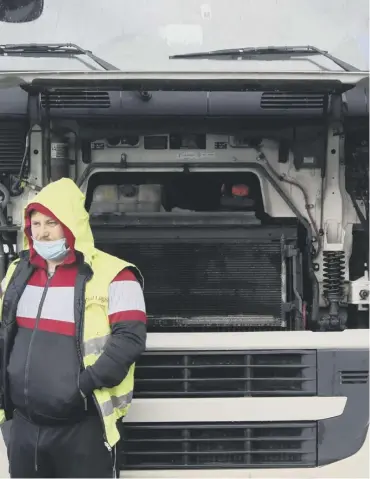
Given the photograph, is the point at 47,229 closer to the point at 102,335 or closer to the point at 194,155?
the point at 102,335

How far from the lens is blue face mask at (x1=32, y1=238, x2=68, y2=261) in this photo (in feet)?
9.82

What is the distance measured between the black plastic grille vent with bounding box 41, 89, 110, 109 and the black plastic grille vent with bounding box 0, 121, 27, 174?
28 cm

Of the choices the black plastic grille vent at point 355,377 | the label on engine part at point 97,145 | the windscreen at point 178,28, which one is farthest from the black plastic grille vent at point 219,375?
the windscreen at point 178,28

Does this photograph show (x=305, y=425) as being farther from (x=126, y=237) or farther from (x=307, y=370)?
(x=126, y=237)

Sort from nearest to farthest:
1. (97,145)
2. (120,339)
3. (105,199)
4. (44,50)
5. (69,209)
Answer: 1. (120,339)
2. (69,209)
3. (44,50)
4. (97,145)
5. (105,199)

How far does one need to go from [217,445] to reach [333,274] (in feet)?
3.82

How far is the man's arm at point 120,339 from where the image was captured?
283cm

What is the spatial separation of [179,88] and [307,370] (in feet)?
5.13

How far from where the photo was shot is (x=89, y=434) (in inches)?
117

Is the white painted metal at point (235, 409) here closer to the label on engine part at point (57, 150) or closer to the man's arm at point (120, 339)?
the man's arm at point (120, 339)

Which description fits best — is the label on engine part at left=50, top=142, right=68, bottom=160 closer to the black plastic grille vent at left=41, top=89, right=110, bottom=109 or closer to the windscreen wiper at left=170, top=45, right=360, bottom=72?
the black plastic grille vent at left=41, top=89, right=110, bottom=109

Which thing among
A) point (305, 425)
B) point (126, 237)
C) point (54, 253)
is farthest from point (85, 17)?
point (305, 425)

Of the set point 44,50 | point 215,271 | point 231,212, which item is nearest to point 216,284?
point 215,271

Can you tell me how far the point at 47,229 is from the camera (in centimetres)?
301
